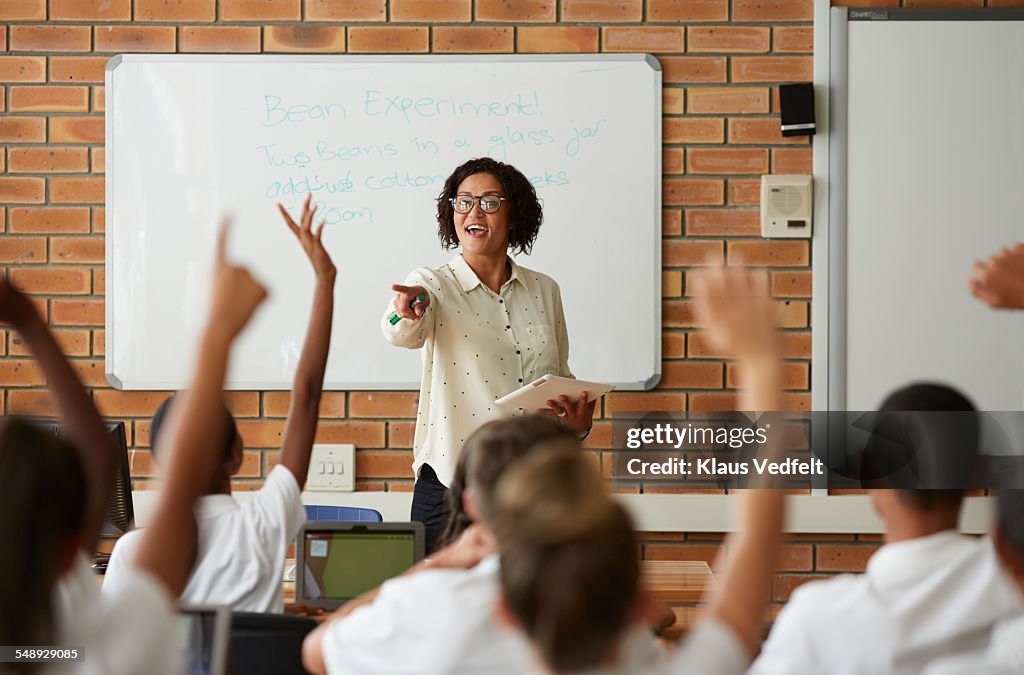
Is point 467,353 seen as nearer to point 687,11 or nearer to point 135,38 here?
point 687,11

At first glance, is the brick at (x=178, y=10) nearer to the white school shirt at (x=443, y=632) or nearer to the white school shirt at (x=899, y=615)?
the white school shirt at (x=443, y=632)

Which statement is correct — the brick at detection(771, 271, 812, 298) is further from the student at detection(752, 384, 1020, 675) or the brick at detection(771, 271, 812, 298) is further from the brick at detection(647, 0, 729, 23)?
the student at detection(752, 384, 1020, 675)

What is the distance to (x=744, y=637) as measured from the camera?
106 centimetres

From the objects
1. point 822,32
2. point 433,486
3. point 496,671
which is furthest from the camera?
point 822,32

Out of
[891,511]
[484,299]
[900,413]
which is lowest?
[891,511]

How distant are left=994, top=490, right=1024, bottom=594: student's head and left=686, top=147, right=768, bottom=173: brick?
2.15m

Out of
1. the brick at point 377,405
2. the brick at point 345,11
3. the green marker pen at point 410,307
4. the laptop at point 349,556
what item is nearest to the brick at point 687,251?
the brick at point 377,405

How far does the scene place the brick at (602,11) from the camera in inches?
131

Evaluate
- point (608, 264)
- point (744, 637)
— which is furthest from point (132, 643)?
point (608, 264)

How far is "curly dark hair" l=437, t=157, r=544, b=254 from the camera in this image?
112 inches

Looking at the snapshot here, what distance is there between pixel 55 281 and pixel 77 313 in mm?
128

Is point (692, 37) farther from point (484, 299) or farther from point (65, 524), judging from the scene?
point (65, 524)

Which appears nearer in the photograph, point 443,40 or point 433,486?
point 433,486

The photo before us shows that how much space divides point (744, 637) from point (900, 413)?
1.65ft
